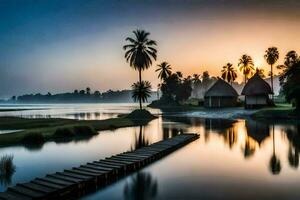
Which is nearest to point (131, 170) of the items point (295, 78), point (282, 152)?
point (282, 152)

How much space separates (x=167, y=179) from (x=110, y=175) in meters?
3.36

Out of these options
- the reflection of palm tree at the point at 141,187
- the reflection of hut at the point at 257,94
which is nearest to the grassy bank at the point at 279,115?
the reflection of hut at the point at 257,94

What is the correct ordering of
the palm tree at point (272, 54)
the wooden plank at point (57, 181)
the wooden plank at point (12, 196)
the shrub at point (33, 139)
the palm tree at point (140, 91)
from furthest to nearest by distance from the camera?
the palm tree at point (272, 54), the palm tree at point (140, 91), the shrub at point (33, 139), the wooden plank at point (57, 181), the wooden plank at point (12, 196)

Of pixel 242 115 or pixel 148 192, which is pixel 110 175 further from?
pixel 242 115

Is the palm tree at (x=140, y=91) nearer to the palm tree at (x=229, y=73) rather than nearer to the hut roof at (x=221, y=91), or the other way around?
the hut roof at (x=221, y=91)

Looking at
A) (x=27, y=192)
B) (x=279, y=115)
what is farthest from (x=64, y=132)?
(x=279, y=115)

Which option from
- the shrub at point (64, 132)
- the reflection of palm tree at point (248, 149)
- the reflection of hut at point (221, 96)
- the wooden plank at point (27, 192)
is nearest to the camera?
the wooden plank at point (27, 192)

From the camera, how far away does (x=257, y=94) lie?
7500cm

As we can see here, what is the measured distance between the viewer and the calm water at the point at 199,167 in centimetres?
1530

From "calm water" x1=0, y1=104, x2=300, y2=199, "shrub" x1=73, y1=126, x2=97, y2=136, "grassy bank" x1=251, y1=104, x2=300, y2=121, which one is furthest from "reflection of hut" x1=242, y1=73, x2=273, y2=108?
"shrub" x1=73, y1=126, x2=97, y2=136

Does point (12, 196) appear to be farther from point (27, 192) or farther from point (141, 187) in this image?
point (141, 187)

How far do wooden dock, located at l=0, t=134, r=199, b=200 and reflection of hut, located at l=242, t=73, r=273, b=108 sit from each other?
5716 centimetres

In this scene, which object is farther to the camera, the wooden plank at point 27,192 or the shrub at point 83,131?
the shrub at point 83,131

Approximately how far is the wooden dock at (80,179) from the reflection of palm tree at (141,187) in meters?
1.22
